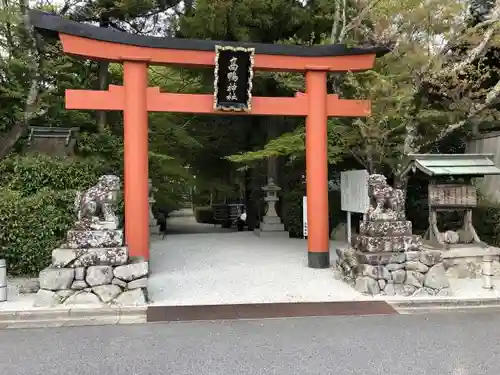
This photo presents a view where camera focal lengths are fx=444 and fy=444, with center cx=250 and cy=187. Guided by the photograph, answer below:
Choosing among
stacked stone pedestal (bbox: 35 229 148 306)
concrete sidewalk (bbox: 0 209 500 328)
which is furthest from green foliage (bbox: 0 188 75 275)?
stacked stone pedestal (bbox: 35 229 148 306)

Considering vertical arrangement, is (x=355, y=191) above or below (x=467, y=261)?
above

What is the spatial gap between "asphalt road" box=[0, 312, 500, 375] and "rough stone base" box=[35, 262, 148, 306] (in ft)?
2.56

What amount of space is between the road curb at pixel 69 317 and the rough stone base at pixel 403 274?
12.0 feet

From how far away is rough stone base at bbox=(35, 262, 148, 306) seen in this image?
A: 6.45 meters

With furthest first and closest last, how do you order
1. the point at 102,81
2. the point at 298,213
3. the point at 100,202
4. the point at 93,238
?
1. the point at 298,213
2. the point at 102,81
3. the point at 100,202
4. the point at 93,238

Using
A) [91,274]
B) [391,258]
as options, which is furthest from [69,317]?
[391,258]

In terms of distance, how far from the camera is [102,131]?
1195cm

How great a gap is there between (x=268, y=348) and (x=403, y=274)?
3.35m

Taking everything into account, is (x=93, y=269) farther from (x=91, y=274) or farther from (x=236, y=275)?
(x=236, y=275)

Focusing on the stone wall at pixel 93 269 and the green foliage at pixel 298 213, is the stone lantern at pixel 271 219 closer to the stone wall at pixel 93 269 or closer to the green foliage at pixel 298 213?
the green foliage at pixel 298 213

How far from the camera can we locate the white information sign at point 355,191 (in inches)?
353

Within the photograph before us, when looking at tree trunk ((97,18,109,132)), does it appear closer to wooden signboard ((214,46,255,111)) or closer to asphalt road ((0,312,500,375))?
wooden signboard ((214,46,255,111))

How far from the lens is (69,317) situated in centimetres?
614

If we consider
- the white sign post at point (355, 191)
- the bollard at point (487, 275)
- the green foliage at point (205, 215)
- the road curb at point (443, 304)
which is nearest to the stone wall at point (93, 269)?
the road curb at point (443, 304)
